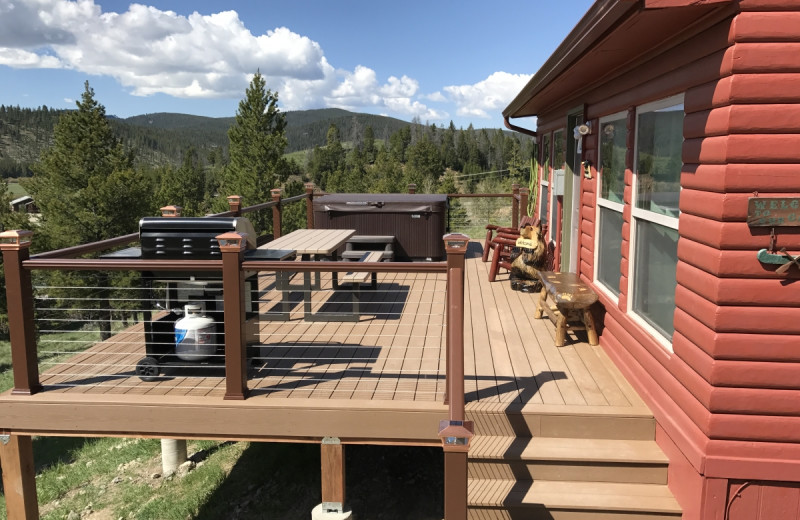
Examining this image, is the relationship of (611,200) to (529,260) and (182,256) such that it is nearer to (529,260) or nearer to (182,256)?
(529,260)

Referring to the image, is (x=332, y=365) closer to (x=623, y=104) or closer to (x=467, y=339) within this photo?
(x=467, y=339)

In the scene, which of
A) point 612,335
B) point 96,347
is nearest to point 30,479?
point 96,347

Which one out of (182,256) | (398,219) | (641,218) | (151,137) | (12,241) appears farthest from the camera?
(151,137)

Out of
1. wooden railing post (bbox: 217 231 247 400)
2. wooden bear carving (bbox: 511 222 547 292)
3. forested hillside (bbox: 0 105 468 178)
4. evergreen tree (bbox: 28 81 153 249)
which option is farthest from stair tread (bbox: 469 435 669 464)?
forested hillside (bbox: 0 105 468 178)

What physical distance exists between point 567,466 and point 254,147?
1234 inches

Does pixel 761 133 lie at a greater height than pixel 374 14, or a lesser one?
lesser

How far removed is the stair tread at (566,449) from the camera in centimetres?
340

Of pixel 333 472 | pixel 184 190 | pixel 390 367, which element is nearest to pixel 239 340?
pixel 333 472

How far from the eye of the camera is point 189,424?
3691 mm

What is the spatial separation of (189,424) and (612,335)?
125 inches

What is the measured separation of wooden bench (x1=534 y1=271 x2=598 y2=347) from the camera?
15.6 feet

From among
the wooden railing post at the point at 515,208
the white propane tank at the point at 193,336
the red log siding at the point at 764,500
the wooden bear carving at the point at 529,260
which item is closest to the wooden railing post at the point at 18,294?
the white propane tank at the point at 193,336

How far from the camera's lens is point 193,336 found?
13.5 ft

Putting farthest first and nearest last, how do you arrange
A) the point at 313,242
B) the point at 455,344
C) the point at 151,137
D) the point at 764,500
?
the point at 151,137
the point at 313,242
the point at 455,344
the point at 764,500
